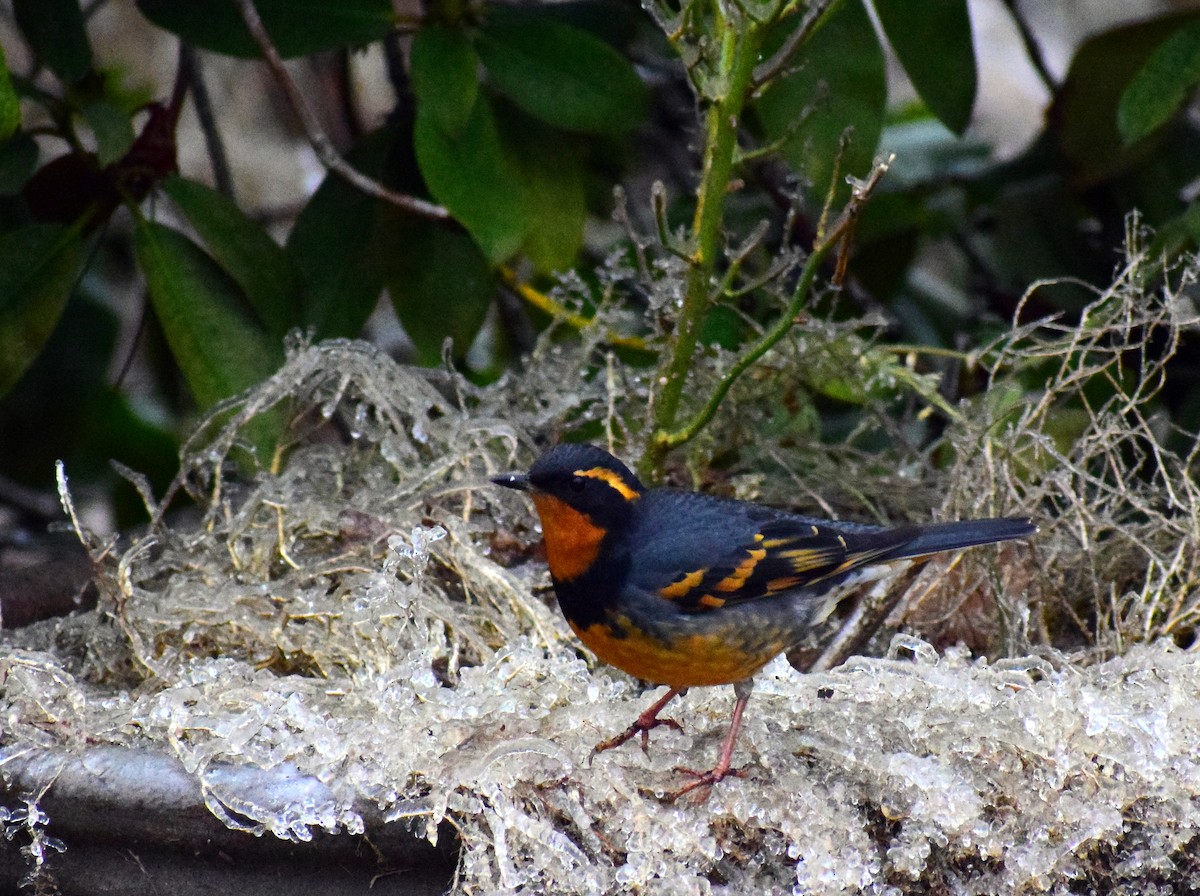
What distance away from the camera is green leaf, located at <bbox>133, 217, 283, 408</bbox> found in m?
2.35

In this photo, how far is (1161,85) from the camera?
242 cm

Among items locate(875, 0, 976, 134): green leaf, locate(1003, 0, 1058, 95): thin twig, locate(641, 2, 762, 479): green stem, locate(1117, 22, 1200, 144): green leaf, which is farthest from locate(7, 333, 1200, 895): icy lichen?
locate(1003, 0, 1058, 95): thin twig

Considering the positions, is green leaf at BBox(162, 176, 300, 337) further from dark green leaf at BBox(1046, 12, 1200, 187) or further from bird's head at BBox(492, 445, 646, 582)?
dark green leaf at BBox(1046, 12, 1200, 187)

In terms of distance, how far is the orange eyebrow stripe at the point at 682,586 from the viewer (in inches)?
74.1

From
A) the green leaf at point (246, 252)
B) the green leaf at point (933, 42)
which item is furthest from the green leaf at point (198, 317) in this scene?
the green leaf at point (933, 42)

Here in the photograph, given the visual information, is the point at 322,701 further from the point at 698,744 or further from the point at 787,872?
the point at 787,872

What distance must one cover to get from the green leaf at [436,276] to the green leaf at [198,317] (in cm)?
36

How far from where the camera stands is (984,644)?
7.77ft

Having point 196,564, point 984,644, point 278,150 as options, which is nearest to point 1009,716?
point 984,644

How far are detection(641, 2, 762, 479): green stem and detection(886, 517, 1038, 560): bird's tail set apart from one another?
0.45 meters

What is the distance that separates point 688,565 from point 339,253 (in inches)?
44.1

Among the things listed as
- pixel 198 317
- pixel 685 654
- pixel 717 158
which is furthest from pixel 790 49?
pixel 198 317

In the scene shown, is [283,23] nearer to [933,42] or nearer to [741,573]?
[933,42]

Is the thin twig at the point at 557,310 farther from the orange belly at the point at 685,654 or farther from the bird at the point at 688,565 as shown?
the orange belly at the point at 685,654
